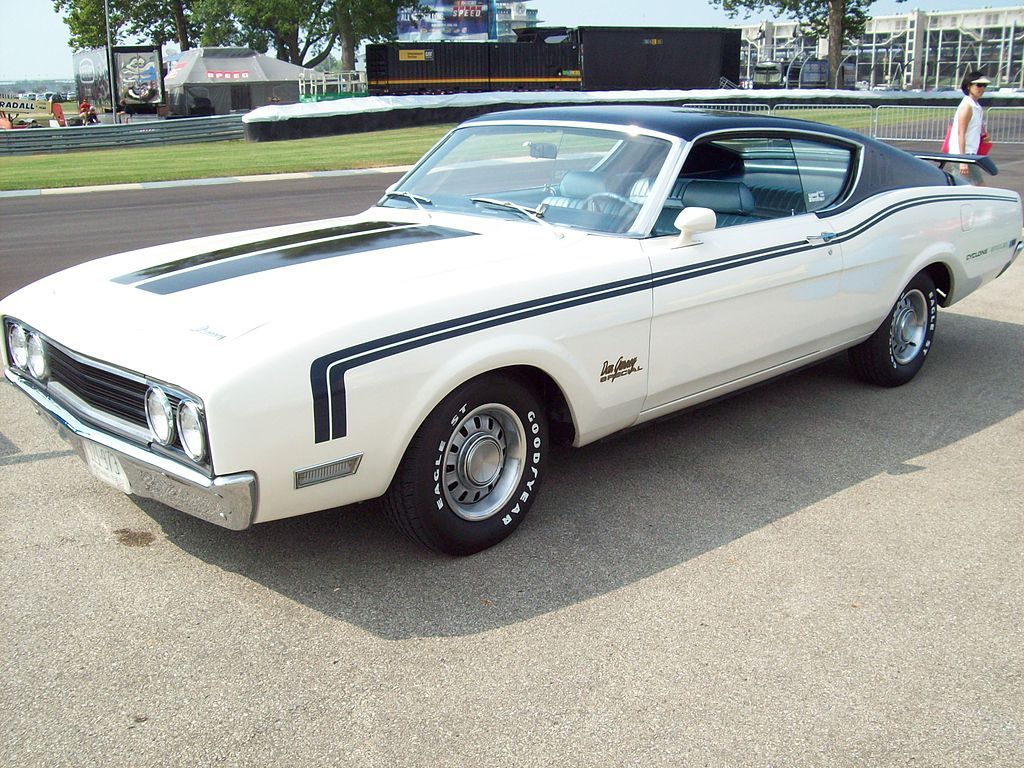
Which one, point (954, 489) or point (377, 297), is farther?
point (954, 489)

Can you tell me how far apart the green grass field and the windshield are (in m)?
14.5

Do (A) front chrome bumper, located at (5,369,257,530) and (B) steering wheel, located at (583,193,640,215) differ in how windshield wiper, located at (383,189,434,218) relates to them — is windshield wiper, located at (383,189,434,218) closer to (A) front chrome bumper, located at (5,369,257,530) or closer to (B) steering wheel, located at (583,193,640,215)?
(B) steering wheel, located at (583,193,640,215)

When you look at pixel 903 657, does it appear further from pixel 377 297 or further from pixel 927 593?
pixel 377 297

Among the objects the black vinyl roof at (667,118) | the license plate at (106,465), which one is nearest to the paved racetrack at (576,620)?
the license plate at (106,465)

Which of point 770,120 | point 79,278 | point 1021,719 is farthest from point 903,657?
point 79,278

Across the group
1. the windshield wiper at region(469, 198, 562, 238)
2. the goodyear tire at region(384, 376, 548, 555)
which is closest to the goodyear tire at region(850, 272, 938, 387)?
the windshield wiper at region(469, 198, 562, 238)

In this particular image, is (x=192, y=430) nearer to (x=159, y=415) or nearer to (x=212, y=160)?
(x=159, y=415)

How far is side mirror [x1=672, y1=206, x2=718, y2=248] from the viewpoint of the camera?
4.25 m

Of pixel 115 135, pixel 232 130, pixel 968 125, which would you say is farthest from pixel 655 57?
pixel 968 125

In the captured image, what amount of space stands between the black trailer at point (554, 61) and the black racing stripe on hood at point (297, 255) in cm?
3520

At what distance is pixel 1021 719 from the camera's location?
9.45ft

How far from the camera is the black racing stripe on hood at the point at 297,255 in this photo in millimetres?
3812

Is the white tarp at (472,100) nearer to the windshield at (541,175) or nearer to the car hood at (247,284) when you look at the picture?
the windshield at (541,175)

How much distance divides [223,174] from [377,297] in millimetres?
16338
